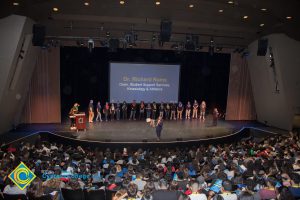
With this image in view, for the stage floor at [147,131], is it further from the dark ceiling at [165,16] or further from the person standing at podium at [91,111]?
the dark ceiling at [165,16]

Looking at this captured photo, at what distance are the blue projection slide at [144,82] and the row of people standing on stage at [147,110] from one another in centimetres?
50

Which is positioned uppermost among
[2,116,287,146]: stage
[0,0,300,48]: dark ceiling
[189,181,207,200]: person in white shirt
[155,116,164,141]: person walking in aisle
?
[0,0,300,48]: dark ceiling

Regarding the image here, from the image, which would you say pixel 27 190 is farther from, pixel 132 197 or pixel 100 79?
pixel 100 79

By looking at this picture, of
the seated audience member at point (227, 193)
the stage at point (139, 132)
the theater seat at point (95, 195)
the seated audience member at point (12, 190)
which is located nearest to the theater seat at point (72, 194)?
the theater seat at point (95, 195)

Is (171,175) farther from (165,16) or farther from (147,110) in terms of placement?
(147,110)

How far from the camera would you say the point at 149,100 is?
777 inches

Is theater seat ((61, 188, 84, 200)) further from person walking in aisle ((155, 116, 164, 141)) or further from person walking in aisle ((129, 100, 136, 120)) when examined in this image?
person walking in aisle ((129, 100, 136, 120))

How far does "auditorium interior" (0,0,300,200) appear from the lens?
25.3 ft

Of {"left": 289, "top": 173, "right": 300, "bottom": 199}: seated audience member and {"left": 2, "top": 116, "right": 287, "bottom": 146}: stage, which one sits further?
{"left": 2, "top": 116, "right": 287, "bottom": 146}: stage

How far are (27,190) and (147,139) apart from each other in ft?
27.8

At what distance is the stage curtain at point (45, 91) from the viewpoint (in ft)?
58.9

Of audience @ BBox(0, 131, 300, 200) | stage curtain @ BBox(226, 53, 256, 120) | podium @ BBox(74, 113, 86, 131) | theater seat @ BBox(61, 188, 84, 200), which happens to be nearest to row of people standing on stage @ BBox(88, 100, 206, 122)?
podium @ BBox(74, 113, 86, 131)

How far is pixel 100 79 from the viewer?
19.2m

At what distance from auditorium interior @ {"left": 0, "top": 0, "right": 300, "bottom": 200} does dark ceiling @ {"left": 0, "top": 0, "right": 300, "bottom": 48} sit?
0.26 feet
